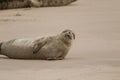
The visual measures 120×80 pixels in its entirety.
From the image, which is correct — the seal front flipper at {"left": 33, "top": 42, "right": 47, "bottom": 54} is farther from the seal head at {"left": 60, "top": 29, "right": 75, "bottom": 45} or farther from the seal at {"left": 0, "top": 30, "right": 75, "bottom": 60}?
the seal head at {"left": 60, "top": 29, "right": 75, "bottom": 45}

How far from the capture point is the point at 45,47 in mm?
7324

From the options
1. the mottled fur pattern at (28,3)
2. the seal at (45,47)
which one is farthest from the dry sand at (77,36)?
the mottled fur pattern at (28,3)

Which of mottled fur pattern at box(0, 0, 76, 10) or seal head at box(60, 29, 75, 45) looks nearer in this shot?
seal head at box(60, 29, 75, 45)

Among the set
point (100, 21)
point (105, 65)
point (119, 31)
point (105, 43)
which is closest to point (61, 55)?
point (105, 65)

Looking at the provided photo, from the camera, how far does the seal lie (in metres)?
7.29

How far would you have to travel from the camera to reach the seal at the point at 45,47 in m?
7.29

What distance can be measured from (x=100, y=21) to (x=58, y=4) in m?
4.64

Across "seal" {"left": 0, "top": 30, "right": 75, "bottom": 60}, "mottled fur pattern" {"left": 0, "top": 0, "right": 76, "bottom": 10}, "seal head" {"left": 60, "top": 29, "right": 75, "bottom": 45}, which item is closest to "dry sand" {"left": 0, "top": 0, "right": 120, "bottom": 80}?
"seal" {"left": 0, "top": 30, "right": 75, "bottom": 60}

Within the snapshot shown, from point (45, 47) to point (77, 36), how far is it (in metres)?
2.21

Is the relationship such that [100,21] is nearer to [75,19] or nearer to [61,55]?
[75,19]

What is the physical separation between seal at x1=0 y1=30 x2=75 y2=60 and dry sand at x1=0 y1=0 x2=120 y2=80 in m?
0.17

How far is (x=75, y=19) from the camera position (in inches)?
472

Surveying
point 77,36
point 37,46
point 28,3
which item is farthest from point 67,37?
point 28,3

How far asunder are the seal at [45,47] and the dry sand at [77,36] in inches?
6.6
